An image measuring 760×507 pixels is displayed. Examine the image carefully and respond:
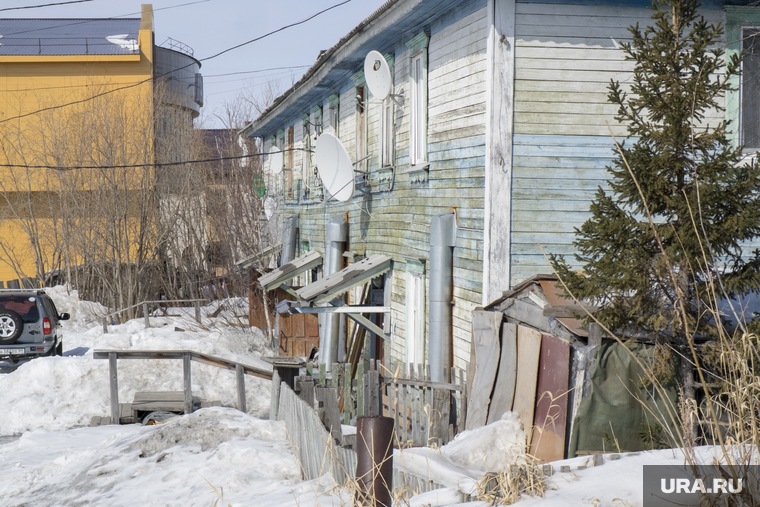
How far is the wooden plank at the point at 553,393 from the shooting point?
216 inches

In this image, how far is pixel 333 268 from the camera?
14.1 m

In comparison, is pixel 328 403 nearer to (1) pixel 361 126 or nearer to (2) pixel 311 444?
(2) pixel 311 444

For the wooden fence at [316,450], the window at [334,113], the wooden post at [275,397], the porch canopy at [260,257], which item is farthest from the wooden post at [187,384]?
the porch canopy at [260,257]

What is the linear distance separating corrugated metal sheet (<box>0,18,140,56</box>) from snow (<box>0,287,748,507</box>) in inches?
844

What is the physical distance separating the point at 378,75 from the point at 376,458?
7731 mm

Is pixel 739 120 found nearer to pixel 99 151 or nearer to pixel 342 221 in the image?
pixel 342 221

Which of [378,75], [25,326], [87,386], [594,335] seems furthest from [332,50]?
[25,326]

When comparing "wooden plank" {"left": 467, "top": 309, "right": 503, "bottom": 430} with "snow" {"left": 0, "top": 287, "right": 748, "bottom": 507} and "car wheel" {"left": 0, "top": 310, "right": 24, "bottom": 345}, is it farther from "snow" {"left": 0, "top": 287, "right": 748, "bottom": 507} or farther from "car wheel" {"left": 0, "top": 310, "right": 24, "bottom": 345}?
"car wheel" {"left": 0, "top": 310, "right": 24, "bottom": 345}

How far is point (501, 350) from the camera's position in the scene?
6.48 meters

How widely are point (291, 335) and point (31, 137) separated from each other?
53.4ft

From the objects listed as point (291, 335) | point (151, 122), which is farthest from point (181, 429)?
point (151, 122)

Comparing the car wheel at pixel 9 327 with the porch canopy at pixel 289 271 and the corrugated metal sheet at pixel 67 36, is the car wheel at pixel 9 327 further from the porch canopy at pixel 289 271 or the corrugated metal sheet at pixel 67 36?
the corrugated metal sheet at pixel 67 36

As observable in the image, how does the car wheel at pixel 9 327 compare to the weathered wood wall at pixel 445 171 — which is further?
the car wheel at pixel 9 327

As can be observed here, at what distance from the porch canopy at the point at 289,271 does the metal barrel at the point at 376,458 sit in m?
10.6
